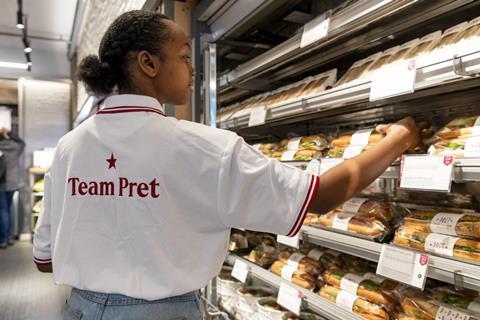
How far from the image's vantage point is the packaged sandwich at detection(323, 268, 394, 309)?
141 cm

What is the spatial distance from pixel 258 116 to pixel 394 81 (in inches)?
30.6

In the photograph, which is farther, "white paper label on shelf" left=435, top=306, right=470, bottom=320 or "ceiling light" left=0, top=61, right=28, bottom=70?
"ceiling light" left=0, top=61, right=28, bottom=70

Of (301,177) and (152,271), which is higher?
(301,177)

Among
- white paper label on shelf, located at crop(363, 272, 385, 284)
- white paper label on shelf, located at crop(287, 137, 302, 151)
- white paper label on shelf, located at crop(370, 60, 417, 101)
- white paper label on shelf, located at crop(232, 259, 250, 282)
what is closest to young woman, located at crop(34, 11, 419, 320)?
white paper label on shelf, located at crop(370, 60, 417, 101)

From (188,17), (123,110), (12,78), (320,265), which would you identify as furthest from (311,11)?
(12,78)

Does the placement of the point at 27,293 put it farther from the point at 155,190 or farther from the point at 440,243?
the point at 440,243

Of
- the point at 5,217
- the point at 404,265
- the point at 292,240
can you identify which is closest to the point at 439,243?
the point at 404,265

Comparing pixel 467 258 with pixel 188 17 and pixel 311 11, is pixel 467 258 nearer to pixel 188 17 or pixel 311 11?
pixel 311 11

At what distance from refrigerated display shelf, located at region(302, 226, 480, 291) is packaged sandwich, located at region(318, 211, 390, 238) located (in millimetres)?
27

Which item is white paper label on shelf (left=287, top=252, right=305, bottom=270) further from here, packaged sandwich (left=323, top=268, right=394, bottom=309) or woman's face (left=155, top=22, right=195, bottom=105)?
woman's face (left=155, top=22, right=195, bottom=105)

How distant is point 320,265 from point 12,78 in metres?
7.81

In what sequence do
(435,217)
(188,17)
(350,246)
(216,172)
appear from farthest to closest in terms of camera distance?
(188,17) → (350,246) → (435,217) → (216,172)

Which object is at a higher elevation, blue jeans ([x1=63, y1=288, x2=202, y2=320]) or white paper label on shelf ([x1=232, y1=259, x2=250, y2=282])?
blue jeans ([x1=63, y1=288, x2=202, y2=320])

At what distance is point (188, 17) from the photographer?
2.13m
